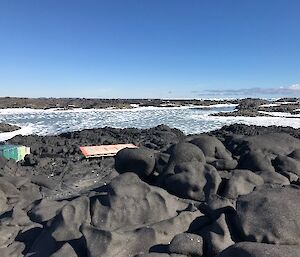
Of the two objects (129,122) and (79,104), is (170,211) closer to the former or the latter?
(129,122)

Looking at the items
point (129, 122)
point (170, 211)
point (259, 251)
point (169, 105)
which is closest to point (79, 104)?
point (169, 105)

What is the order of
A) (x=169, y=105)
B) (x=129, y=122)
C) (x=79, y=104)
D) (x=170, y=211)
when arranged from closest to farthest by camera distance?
1. (x=170, y=211)
2. (x=129, y=122)
3. (x=169, y=105)
4. (x=79, y=104)

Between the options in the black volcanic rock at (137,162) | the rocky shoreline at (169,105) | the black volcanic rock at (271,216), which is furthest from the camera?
the rocky shoreline at (169,105)

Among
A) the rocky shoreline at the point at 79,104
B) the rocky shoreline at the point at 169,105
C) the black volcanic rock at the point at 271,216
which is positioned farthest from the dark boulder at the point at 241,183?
the rocky shoreline at the point at 79,104

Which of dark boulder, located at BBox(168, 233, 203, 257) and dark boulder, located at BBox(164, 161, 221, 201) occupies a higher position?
dark boulder, located at BBox(164, 161, 221, 201)

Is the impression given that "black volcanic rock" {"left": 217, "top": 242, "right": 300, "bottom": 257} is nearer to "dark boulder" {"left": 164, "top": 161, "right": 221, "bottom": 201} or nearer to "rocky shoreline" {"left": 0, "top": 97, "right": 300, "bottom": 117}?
"dark boulder" {"left": 164, "top": 161, "right": 221, "bottom": 201}

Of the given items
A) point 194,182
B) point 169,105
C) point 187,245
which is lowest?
point 169,105

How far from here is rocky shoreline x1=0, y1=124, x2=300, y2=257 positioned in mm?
4406

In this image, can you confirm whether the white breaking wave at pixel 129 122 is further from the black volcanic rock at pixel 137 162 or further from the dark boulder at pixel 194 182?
the dark boulder at pixel 194 182

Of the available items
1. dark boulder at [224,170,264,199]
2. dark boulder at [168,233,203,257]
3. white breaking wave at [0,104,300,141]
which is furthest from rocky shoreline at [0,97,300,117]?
dark boulder at [168,233,203,257]

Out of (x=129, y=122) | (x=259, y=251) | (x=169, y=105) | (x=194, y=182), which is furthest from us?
(x=169, y=105)

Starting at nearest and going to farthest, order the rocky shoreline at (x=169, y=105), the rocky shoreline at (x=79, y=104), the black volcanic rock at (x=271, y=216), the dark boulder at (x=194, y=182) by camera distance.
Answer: the black volcanic rock at (x=271, y=216)
the dark boulder at (x=194, y=182)
the rocky shoreline at (x=169, y=105)
the rocky shoreline at (x=79, y=104)

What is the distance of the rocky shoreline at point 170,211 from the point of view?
173 inches

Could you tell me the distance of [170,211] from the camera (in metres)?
5.52
